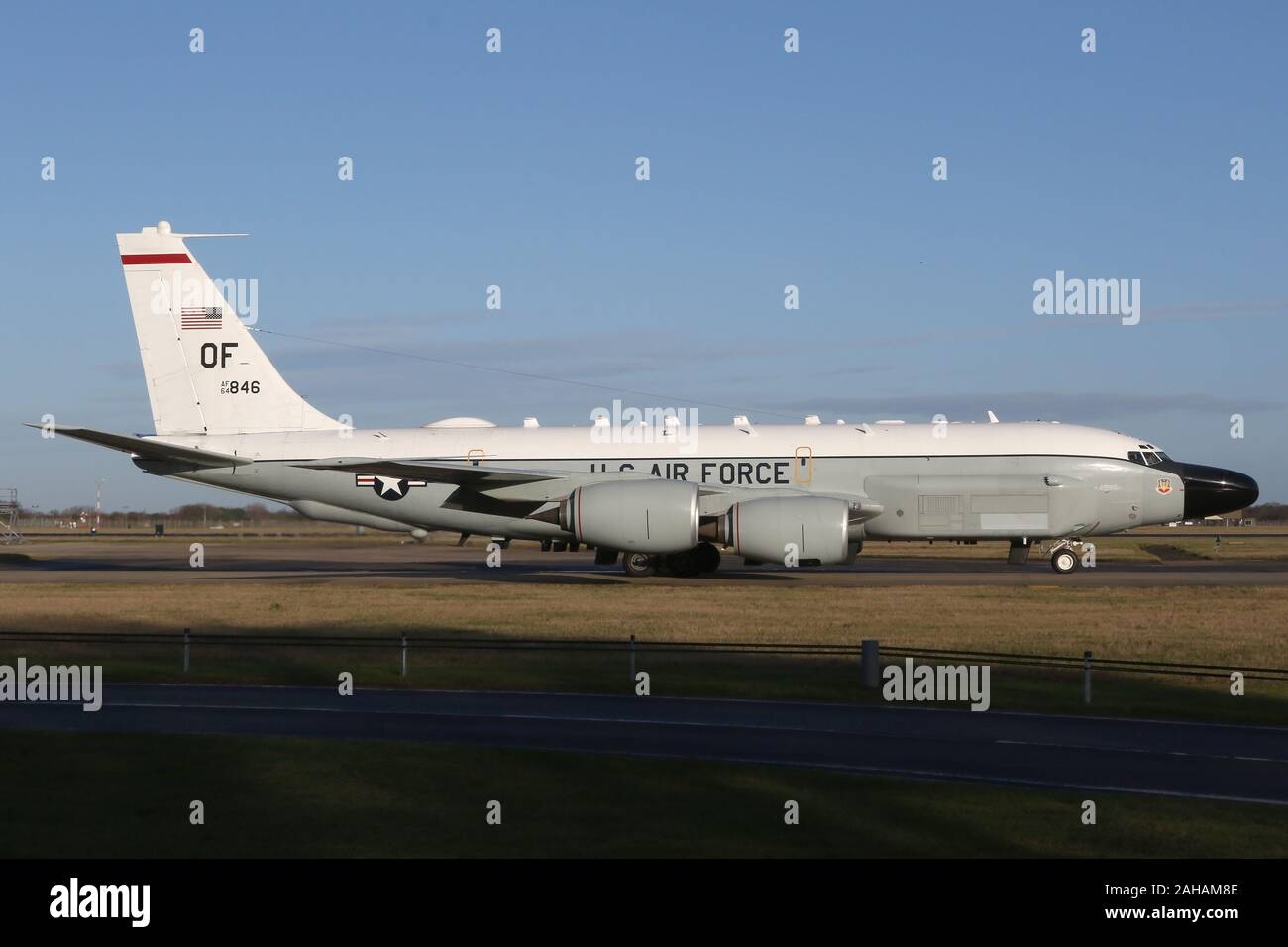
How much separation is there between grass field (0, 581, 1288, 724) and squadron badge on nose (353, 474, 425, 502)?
477cm

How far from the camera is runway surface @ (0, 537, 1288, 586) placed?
45000 millimetres

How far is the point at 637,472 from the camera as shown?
155ft

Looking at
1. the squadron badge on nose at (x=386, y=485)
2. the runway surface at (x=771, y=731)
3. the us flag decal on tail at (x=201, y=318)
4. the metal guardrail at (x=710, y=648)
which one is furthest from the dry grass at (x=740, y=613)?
the us flag decal on tail at (x=201, y=318)

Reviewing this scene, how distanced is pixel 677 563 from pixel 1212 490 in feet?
59.7

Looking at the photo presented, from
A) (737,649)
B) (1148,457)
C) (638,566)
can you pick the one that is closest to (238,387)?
(638,566)

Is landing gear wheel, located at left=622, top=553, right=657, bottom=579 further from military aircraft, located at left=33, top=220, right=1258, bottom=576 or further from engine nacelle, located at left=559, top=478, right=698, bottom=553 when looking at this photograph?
engine nacelle, located at left=559, top=478, right=698, bottom=553

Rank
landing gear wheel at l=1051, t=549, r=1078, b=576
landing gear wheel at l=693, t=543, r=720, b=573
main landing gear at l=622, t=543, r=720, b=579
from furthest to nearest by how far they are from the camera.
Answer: landing gear wheel at l=1051, t=549, r=1078, b=576 < landing gear wheel at l=693, t=543, r=720, b=573 < main landing gear at l=622, t=543, r=720, b=579

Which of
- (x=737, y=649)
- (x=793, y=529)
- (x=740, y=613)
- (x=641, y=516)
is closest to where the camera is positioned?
(x=737, y=649)

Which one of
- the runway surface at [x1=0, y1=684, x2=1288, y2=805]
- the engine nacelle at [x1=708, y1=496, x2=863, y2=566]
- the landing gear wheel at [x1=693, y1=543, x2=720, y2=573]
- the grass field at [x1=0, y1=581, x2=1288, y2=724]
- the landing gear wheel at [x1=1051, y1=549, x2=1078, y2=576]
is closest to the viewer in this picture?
the runway surface at [x1=0, y1=684, x2=1288, y2=805]

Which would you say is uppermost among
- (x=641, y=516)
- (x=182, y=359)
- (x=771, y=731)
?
(x=182, y=359)

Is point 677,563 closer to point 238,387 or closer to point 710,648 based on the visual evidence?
point 238,387

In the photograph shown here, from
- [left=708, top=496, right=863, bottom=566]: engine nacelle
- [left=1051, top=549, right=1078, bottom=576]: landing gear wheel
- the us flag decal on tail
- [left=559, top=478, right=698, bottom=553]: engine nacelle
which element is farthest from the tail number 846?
[left=1051, top=549, right=1078, bottom=576]: landing gear wheel

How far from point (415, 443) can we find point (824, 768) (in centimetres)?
3561
